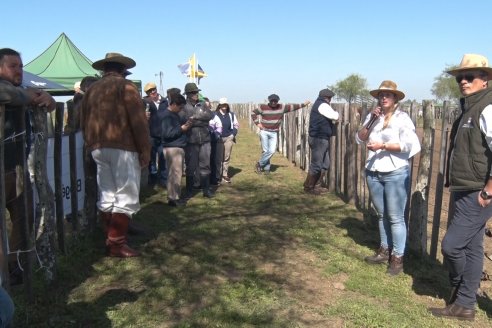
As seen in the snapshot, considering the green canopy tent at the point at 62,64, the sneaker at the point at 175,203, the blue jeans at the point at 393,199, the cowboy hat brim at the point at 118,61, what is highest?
the green canopy tent at the point at 62,64

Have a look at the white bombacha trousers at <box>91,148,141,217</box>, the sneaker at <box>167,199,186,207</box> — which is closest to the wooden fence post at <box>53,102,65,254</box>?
the white bombacha trousers at <box>91,148,141,217</box>

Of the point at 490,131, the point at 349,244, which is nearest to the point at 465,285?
the point at 490,131

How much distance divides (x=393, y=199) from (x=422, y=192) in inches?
25.2

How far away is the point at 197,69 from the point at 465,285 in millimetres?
18431

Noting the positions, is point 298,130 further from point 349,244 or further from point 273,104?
point 349,244

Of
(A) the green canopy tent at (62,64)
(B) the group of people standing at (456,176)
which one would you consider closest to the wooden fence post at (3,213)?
(B) the group of people standing at (456,176)

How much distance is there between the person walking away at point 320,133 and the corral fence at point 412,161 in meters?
0.16

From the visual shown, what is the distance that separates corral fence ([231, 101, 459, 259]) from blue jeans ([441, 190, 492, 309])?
44.9 inches

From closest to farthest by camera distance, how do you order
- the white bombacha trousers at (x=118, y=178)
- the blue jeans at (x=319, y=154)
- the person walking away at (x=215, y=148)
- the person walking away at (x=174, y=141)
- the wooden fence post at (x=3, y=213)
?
the wooden fence post at (x=3, y=213), the white bombacha trousers at (x=118, y=178), the person walking away at (x=174, y=141), the blue jeans at (x=319, y=154), the person walking away at (x=215, y=148)

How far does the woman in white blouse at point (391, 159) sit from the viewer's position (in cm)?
440

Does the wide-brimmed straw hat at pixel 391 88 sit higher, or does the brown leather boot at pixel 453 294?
the wide-brimmed straw hat at pixel 391 88

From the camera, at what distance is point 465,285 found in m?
3.72

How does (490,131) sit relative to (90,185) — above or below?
above

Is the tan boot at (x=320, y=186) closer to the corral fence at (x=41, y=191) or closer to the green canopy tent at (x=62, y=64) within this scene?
the corral fence at (x=41, y=191)
